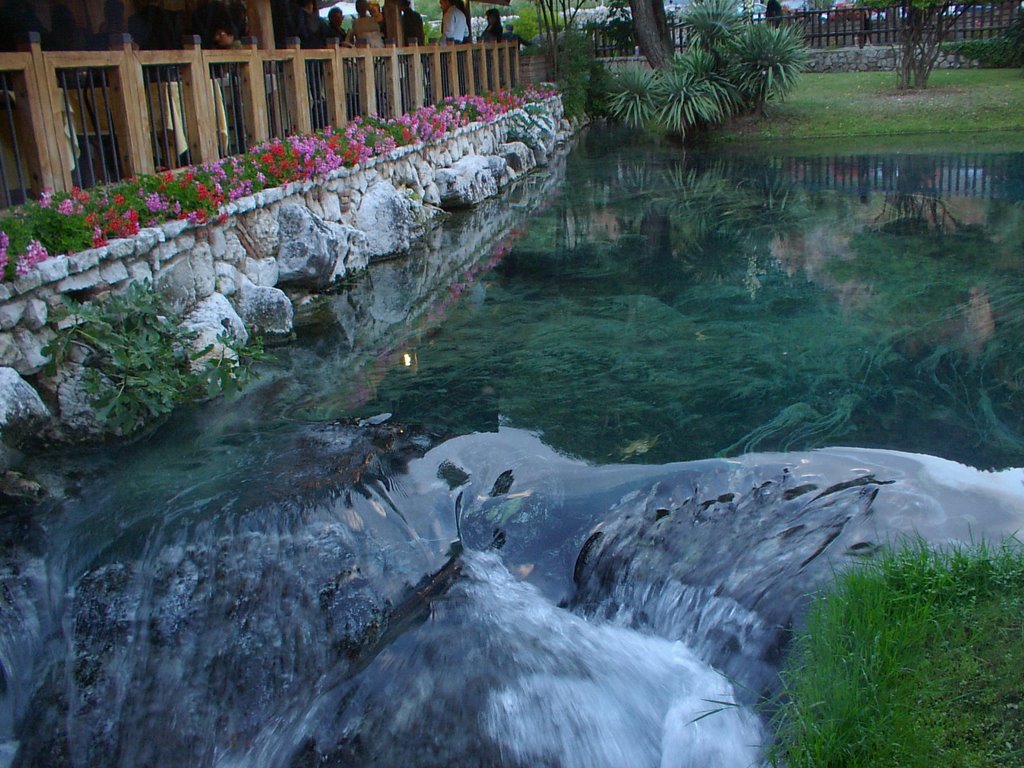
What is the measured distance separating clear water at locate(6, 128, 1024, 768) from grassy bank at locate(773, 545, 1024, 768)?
1.25 feet

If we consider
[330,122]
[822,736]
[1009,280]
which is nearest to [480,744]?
[822,736]

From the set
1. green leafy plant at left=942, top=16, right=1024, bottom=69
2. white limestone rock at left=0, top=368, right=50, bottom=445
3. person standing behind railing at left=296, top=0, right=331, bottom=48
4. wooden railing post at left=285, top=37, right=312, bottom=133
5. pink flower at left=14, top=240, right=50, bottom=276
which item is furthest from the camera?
green leafy plant at left=942, top=16, right=1024, bottom=69

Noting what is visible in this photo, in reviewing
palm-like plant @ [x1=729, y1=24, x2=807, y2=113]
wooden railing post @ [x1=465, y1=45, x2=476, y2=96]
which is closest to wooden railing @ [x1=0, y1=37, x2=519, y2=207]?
wooden railing post @ [x1=465, y1=45, x2=476, y2=96]

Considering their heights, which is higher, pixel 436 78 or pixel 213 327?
pixel 436 78

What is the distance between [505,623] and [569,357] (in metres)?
3.38

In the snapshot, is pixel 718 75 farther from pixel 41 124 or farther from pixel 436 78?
pixel 41 124

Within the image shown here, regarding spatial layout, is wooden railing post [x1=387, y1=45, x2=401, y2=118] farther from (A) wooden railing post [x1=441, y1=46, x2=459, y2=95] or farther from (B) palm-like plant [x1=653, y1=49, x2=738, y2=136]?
(B) palm-like plant [x1=653, y1=49, x2=738, y2=136]

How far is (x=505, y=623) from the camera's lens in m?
4.46

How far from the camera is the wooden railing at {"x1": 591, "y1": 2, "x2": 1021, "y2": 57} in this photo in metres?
25.4

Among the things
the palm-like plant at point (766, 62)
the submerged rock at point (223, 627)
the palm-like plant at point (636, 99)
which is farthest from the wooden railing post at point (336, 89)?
the palm-like plant at point (766, 62)

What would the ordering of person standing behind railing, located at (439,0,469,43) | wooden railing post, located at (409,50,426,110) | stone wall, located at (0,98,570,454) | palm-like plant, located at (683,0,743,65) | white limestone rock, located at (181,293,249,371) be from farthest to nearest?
palm-like plant, located at (683,0,743,65)
person standing behind railing, located at (439,0,469,43)
wooden railing post, located at (409,50,426,110)
white limestone rock, located at (181,293,249,371)
stone wall, located at (0,98,570,454)

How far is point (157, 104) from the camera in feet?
27.5

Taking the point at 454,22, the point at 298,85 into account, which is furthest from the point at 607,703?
the point at 454,22

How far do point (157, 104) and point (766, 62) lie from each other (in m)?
14.1
